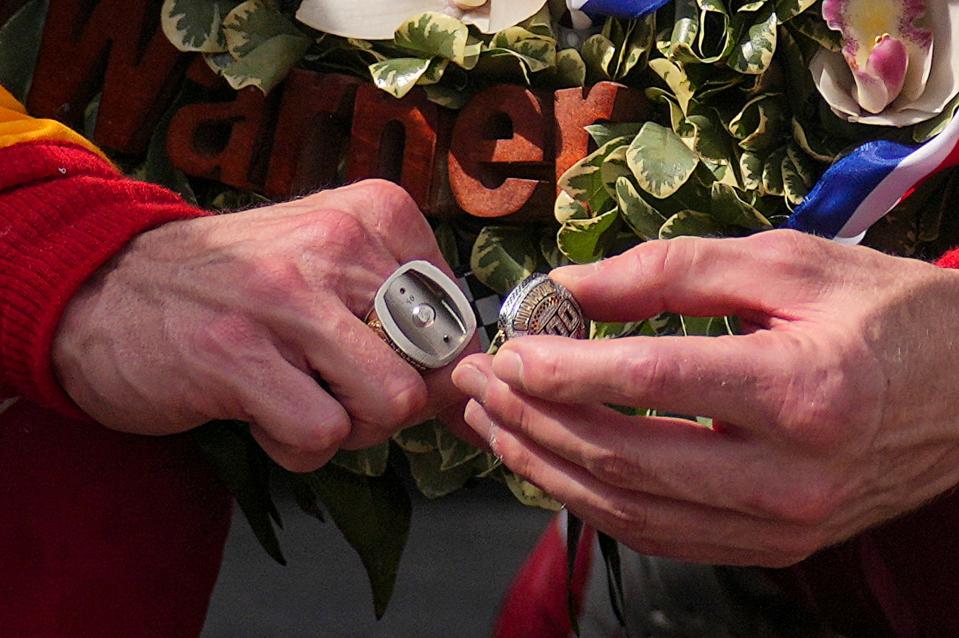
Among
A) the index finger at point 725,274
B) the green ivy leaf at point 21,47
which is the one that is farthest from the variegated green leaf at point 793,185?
the green ivy leaf at point 21,47

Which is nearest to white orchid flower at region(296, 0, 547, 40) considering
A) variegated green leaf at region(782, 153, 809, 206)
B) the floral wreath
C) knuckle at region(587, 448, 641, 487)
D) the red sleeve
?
the floral wreath

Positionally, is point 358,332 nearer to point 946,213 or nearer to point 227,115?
point 227,115

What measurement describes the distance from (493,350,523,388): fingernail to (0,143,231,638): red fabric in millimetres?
218

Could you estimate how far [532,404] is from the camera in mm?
551

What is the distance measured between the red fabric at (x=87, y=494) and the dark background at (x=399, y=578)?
0.60 meters

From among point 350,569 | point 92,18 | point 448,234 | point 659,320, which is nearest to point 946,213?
point 659,320

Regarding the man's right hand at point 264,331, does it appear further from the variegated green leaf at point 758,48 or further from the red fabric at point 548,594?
the red fabric at point 548,594

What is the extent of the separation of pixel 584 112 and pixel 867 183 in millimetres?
167

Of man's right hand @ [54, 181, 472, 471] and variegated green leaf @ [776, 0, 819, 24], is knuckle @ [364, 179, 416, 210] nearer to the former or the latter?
man's right hand @ [54, 181, 472, 471]

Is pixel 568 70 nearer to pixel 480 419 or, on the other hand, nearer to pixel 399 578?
pixel 480 419

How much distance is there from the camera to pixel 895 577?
771 mm

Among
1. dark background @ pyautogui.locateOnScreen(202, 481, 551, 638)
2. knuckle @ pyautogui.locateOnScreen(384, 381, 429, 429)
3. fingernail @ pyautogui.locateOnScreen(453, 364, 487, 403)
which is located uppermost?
fingernail @ pyautogui.locateOnScreen(453, 364, 487, 403)

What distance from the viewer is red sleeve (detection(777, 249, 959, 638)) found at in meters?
0.75

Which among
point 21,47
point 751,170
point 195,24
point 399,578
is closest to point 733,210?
point 751,170
